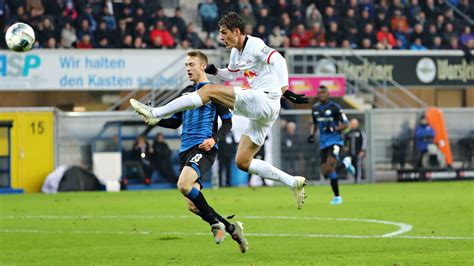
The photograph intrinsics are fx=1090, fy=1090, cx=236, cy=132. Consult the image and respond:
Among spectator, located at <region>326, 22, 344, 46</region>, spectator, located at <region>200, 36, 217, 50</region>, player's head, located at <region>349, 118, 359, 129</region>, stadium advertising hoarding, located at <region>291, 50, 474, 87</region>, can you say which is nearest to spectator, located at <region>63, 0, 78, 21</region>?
spectator, located at <region>200, 36, 217, 50</region>

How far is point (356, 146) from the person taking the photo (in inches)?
1273

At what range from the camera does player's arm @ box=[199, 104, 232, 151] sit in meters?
12.2

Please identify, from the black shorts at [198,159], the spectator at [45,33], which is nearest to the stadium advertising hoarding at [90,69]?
the spectator at [45,33]

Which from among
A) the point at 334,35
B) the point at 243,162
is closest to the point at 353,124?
the point at 334,35

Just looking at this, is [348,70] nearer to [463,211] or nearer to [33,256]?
[463,211]

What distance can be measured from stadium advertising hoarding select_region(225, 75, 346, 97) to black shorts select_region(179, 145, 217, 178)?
18.6m

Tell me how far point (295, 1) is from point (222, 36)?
23441 mm

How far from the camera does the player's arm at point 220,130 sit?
12.2 metres

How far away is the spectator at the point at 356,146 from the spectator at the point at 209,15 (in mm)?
5561

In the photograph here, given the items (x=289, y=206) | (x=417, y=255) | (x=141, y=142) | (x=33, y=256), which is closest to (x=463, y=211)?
(x=289, y=206)

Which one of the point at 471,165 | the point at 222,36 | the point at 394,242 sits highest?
the point at 222,36

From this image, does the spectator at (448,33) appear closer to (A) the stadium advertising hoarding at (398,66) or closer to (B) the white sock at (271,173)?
(A) the stadium advertising hoarding at (398,66)

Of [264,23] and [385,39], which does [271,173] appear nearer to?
[264,23]

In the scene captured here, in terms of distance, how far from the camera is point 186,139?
41.0 feet
